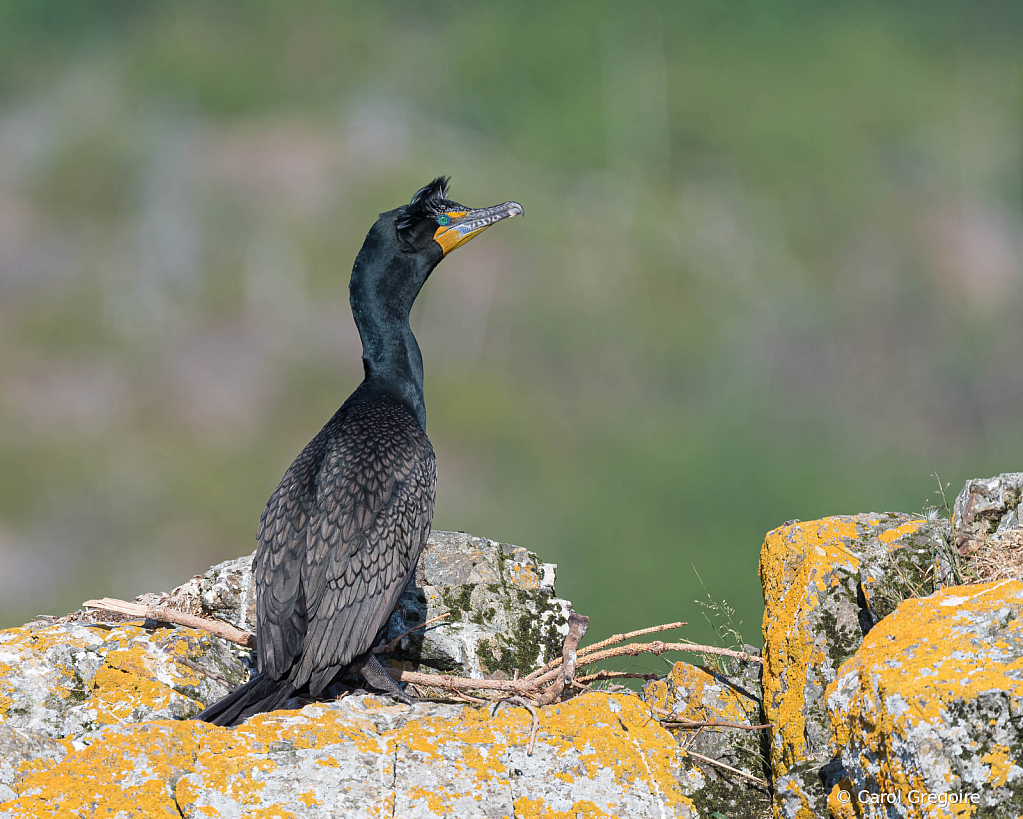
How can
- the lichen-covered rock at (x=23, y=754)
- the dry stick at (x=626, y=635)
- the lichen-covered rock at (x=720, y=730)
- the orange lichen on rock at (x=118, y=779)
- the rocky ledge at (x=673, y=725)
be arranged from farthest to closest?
the dry stick at (x=626, y=635)
the lichen-covered rock at (x=720, y=730)
the lichen-covered rock at (x=23, y=754)
the orange lichen on rock at (x=118, y=779)
the rocky ledge at (x=673, y=725)

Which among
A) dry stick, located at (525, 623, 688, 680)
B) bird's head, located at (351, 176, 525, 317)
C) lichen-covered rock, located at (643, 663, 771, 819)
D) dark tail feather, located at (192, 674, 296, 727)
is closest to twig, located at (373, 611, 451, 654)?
dry stick, located at (525, 623, 688, 680)

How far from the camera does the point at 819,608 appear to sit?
388 centimetres

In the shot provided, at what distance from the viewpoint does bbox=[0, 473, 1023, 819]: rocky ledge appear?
278 centimetres

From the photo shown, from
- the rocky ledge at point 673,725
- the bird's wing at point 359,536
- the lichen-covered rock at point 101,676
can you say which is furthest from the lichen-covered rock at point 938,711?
the lichen-covered rock at point 101,676

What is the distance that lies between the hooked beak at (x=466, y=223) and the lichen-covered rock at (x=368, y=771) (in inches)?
142

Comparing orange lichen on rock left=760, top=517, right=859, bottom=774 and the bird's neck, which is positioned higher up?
the bird's neck

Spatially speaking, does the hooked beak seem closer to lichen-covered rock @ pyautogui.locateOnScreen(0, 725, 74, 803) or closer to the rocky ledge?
the rocky ledge

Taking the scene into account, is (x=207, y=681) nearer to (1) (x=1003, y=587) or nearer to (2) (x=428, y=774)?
(2) (x=428, y=774)

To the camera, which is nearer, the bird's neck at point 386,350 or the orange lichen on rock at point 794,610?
the orange lichen on rock at point 794,610

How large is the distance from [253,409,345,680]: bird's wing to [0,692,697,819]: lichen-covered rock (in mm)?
560

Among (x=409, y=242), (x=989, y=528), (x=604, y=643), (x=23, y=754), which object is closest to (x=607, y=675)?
(x=604, y=643)

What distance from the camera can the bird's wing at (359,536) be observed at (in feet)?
14.4

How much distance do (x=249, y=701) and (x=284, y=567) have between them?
2.32ft

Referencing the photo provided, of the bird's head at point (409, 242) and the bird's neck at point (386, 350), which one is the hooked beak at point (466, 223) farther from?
the bird's neck at point (386, 350)
